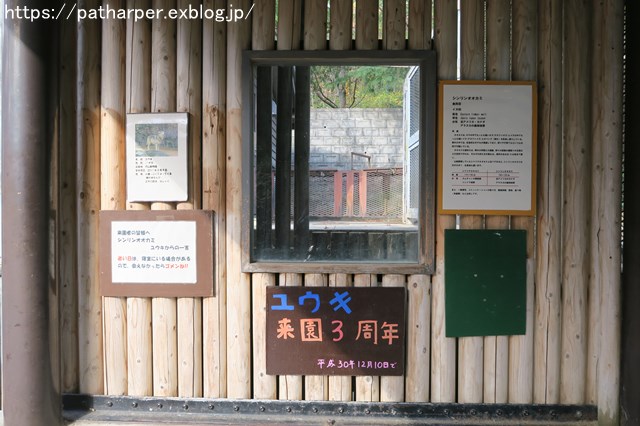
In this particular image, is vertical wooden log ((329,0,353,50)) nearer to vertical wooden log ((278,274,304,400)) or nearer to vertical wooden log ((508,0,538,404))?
vertical wooden log ((508,0,538,404))

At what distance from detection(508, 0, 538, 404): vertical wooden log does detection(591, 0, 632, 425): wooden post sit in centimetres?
48

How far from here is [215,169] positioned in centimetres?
417

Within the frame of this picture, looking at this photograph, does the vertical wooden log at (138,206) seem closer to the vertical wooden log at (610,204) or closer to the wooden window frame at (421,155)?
the wooden window frame at (421,155)

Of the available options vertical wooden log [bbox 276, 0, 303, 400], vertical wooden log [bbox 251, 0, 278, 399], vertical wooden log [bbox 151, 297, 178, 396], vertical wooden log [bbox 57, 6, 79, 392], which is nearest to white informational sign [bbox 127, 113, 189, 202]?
vertical wooden log [bbox 57, 6, 79, 392]

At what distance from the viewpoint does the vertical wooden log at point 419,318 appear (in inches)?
162

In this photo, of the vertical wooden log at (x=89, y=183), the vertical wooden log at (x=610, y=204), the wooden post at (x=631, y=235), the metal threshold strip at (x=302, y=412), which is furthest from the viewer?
the vertical wooden log at (x=89, y=183)

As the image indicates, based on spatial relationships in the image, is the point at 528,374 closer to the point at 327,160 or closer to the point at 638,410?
the point at 638,410

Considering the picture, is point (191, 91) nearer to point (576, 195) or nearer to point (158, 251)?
point (158, 251)

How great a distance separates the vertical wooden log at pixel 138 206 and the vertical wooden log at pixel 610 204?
3.28 metres

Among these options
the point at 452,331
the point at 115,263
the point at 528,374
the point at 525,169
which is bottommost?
the point at 528,374

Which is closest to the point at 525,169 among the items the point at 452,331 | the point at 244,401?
the point at 452,331

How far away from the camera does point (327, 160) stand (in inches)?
166

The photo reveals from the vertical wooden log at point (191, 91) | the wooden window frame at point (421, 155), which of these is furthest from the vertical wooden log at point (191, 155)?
the wooden window frame at point (421, 155)

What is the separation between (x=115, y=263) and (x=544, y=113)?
3307 mm
